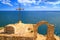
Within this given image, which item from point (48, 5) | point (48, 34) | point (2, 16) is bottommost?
point (48, 34)

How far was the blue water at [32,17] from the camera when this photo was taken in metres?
5.88

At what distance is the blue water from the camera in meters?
5.88

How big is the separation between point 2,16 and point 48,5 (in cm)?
168

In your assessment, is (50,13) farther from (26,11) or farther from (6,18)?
(6,18)

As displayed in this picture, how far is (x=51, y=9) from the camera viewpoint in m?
5.91

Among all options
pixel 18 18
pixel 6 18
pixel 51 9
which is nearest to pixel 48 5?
pixel 51 9

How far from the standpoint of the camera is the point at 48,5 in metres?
5.94

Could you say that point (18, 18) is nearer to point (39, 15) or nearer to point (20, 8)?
point (20, 8)

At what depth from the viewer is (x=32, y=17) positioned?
5.98 metres

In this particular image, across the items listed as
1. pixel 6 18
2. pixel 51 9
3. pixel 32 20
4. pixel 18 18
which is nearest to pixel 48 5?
pixel 51 9

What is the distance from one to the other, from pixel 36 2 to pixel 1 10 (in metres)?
1.27

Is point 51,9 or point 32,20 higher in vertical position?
point 51,9

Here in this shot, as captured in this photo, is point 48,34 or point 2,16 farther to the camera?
point 2,16

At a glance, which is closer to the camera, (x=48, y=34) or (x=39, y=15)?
(x=48, y=34)
